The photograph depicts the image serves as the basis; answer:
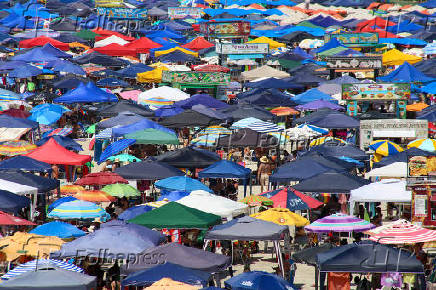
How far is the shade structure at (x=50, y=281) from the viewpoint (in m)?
13.4

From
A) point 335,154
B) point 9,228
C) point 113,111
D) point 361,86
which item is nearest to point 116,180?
point 9,228

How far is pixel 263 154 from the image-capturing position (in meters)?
27.1

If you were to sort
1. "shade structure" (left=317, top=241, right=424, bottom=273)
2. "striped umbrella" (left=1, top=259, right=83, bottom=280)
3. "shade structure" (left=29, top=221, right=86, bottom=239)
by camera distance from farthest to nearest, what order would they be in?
1. "shade structure" (left=29, top=221, right=86, bottom=239)
2. "shade structure" (left=317, top=241, right=424, bottom=273)
3. "striped umbrella" (left=1, top=259, right=83, bottom=280)

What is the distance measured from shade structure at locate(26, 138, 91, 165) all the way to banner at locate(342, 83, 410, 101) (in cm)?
991

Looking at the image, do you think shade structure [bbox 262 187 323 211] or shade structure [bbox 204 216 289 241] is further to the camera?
shade structure [bbox 262 187 323 211]

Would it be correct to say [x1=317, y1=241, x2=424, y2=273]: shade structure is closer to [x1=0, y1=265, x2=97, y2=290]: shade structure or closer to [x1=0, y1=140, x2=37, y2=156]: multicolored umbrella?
[x1=0, y1=265, x2=97, y2=290]: shade structure

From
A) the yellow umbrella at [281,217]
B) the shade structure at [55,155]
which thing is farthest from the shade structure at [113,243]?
the shade structure at [55,155]

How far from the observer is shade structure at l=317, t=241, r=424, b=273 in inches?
575

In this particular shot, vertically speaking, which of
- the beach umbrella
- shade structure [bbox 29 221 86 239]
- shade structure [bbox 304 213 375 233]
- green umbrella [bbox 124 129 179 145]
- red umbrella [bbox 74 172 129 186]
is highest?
shade structure [bbox 304 213 375 233]

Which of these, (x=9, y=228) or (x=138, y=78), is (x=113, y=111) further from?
(x=9, y=228)

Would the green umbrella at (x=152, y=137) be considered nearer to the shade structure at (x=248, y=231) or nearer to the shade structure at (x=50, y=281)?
the shade structure at (x=248, y=231)

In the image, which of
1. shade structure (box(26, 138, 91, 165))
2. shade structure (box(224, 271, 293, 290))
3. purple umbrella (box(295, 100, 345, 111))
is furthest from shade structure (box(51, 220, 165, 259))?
purple umbrella (box(295, 100, 345, 111))

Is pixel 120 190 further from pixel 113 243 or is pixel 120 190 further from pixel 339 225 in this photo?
pixel 339 225

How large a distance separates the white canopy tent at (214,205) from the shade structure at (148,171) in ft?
11.5
